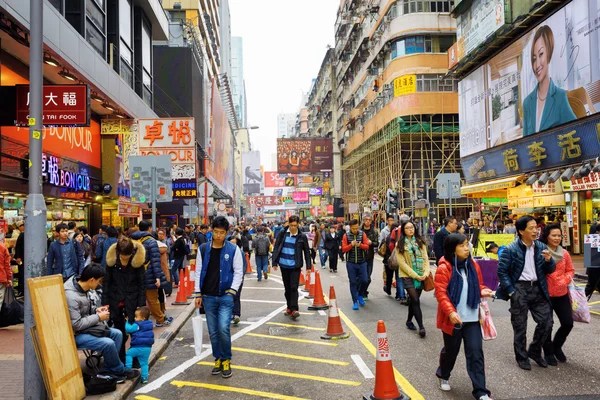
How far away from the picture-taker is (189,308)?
10.9 m

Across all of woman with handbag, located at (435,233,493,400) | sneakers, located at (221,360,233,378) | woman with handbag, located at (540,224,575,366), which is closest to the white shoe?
woman with handbag, located at (435,233,493,400)

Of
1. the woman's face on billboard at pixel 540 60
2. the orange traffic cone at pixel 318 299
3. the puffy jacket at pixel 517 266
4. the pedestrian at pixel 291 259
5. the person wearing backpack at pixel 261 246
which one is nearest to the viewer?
the puffy jacket at pixel 517 266

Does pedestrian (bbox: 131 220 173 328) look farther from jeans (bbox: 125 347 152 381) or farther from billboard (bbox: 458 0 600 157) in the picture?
billboard (bbox: 458 0 600 157)

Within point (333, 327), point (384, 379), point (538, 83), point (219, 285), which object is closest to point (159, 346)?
point (219, 285)

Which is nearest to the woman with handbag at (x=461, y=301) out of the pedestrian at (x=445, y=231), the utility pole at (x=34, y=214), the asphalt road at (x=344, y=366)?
the asphalt road at (x=344, y=366)

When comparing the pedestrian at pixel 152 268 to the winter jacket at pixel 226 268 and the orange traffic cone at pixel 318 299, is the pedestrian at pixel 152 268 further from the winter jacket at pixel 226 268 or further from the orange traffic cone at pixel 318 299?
the orange traffic cone at pixel 318 299

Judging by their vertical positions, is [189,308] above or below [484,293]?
below

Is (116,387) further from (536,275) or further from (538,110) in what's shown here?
(538,110)

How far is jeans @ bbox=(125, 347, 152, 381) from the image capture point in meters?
5.99

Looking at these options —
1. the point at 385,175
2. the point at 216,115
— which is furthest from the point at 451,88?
the point at 216,115

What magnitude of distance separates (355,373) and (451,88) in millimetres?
31964

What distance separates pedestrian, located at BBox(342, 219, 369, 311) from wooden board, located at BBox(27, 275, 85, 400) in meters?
6.03

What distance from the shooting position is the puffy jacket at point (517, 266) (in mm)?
6090

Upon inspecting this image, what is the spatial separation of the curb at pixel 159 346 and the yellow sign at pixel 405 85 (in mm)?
26988
